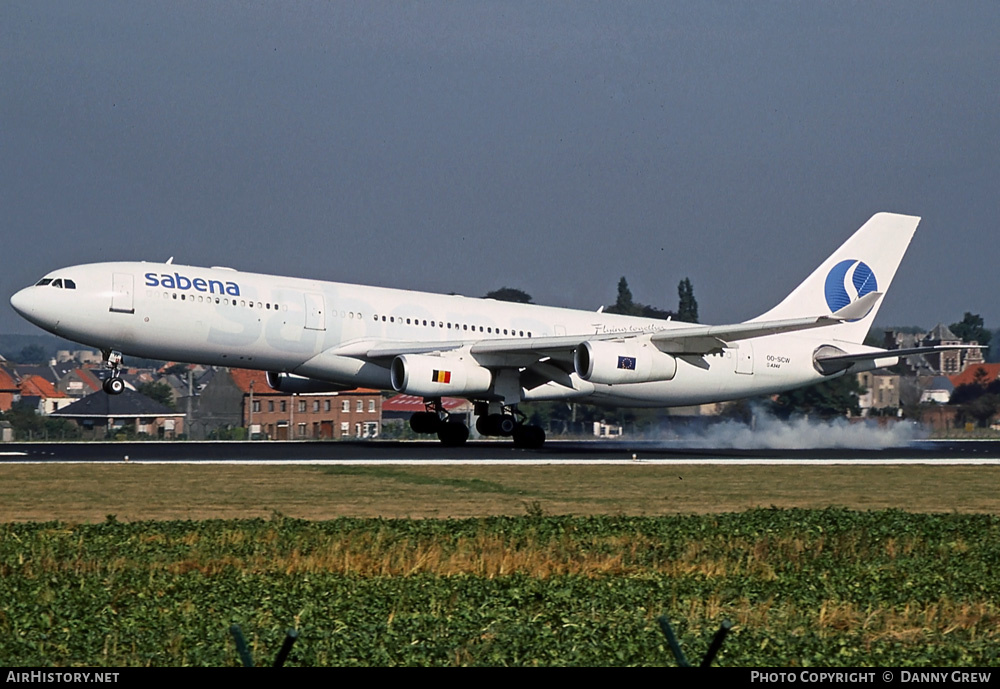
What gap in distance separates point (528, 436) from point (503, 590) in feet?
94.6

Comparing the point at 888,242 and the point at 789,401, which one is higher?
the point at 888,242

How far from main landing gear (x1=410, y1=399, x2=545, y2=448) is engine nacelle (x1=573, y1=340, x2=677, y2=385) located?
122 inches

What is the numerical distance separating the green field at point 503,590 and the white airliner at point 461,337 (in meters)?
18.5

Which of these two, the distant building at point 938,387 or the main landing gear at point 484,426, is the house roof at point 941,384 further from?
the main landing gear at point 484,426

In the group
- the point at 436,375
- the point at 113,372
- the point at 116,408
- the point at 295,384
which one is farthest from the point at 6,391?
the point at 436,375

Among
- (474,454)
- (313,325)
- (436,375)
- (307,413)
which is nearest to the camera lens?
(474,454)

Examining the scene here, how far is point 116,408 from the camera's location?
101000 millimetres

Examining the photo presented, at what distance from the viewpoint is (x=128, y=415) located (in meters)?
99.4

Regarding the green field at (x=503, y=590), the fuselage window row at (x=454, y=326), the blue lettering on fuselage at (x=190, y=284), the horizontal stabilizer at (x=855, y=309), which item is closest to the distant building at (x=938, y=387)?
the horizontal stabilizer at (x=855, y=309)

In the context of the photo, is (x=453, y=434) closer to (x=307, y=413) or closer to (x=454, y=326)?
(x=454, y=326)

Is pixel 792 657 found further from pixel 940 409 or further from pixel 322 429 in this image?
pixel 322 429

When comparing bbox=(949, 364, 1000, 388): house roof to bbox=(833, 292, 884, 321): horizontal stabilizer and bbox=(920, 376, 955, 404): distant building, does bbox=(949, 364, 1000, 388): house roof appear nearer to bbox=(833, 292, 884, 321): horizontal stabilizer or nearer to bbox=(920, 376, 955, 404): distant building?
bbox=(920, 376, 955, 404): distant building
